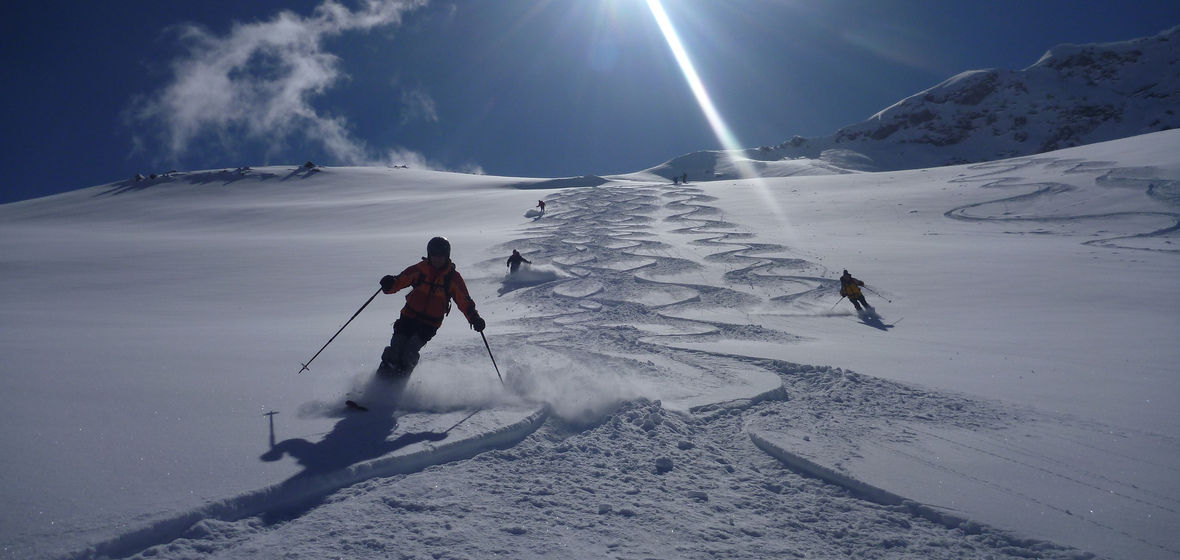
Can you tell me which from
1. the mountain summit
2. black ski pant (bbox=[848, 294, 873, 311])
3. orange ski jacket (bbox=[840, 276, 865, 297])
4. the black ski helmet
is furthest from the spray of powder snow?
the mountain summit

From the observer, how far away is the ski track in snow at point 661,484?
2588 millimetres

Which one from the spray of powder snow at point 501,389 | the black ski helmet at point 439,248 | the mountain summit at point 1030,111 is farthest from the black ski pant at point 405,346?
the mountain summit at point 1030,111

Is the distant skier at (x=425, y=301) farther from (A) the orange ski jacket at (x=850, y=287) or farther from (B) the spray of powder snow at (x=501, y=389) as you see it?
(A) the orange ski jacket at (x=850, y=287)

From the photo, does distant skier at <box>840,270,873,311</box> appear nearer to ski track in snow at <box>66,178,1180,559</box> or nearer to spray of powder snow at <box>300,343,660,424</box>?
ski track in snow at <box>66,178,1180,559</box>

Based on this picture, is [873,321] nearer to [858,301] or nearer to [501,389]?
[858,301]

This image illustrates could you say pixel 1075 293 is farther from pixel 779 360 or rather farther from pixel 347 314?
pixel 347 314

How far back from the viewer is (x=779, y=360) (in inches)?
222

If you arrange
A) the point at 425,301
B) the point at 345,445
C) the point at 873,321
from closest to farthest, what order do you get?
1. the point at 345,445
2. the point at 425,301
3. the point at 873,321

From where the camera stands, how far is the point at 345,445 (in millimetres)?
3490

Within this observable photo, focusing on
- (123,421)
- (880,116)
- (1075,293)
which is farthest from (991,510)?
(880,116)

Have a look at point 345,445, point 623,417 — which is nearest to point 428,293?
point 345,445

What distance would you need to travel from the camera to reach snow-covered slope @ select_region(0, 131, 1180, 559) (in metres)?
2.68

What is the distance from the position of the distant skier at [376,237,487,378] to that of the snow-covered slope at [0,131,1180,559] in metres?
0.35

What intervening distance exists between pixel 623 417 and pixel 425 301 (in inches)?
80.9
